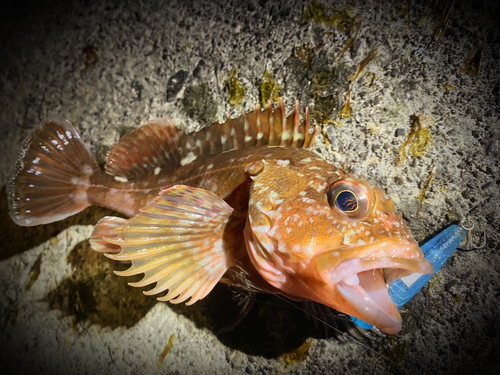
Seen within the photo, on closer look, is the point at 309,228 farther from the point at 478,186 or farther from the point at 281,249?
the point at 478,186

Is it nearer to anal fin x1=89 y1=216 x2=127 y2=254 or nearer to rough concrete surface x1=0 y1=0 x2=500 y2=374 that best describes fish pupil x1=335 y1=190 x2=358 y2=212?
rough concrete surface x1=0 y1=0 x2=500 y2=374

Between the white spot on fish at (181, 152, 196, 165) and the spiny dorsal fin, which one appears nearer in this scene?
the spiny dorsal fin

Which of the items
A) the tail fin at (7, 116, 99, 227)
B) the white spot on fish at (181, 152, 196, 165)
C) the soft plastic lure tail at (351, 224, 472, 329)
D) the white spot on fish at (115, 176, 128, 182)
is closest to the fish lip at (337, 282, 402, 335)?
the soft plastic lure tail at (351, 224, 472, 329)

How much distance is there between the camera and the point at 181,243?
3.55 feet

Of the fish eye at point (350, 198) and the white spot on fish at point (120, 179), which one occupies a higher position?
the fish eye at point (350, 198)

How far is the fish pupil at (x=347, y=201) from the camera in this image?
89 cm

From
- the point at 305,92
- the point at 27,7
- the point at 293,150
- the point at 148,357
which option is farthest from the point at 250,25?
the point at 148,357

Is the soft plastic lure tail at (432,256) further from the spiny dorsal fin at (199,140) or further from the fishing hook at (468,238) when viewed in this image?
the spiny dorsal fin at (199,140)

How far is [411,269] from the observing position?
808 mm

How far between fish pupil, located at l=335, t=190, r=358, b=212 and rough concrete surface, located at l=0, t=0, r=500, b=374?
54 cm

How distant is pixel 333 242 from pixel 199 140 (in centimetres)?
88

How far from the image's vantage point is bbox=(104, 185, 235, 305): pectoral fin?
107cm

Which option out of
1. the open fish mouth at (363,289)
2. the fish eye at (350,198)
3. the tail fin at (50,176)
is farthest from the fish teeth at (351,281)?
the tail fin at (50,176)

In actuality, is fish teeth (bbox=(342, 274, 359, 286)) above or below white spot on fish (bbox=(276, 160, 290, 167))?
below
